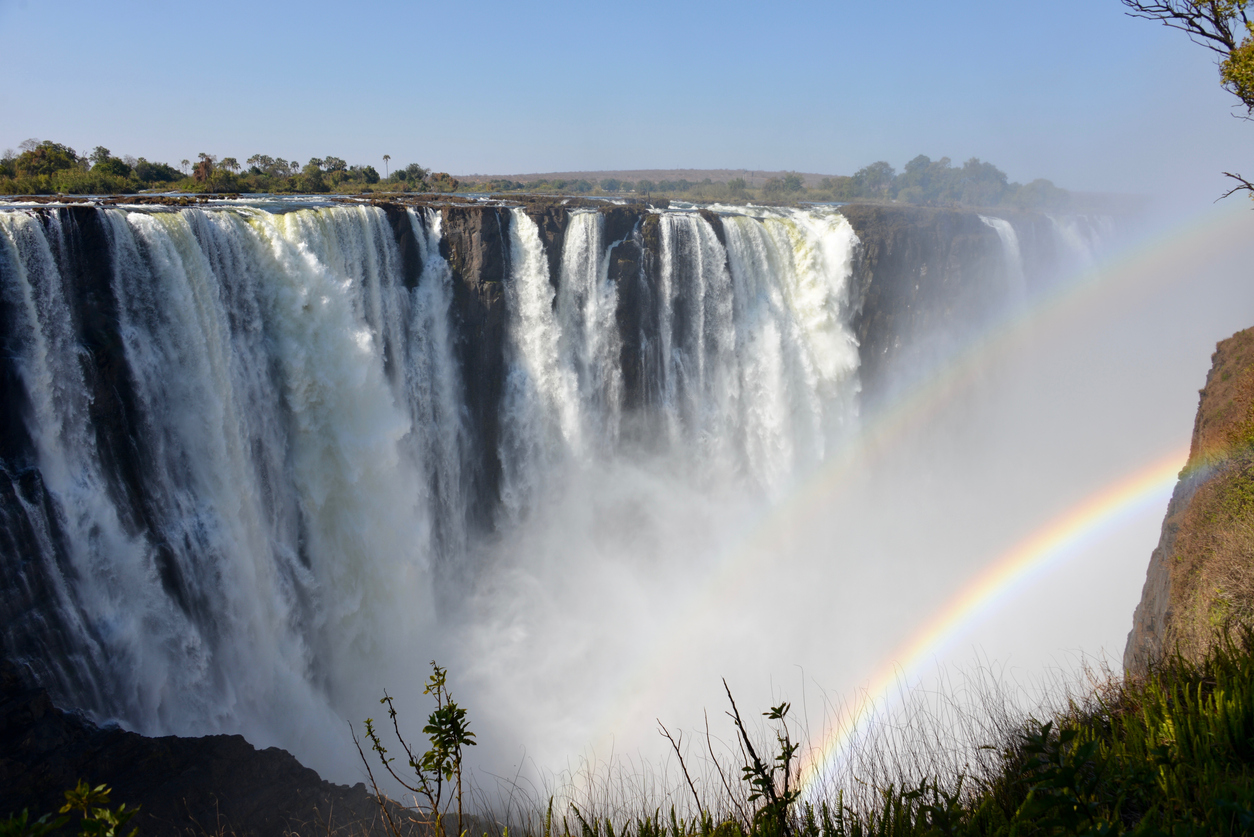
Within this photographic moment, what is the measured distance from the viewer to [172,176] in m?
26.6

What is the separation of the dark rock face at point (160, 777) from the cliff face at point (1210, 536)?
30.8 ft

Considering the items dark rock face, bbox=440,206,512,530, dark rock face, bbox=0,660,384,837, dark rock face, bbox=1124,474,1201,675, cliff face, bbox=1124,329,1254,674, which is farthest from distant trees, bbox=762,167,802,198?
dark rock face, bbox=0,660,384,837

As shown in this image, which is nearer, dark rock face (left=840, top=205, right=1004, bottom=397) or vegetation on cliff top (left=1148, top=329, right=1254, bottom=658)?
vegetation on cliff top (left=1148, top=329, right=1254, bottom=658)

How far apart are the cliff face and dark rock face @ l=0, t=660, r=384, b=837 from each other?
939 cm

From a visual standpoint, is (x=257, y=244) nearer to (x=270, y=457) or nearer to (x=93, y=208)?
(x=93, y=208)

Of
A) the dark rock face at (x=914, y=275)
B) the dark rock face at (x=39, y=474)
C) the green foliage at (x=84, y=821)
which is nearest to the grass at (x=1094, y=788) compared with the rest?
the green foliage at (x=84, y=821)

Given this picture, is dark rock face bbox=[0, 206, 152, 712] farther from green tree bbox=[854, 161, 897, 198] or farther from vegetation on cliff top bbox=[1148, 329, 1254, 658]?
green tree bbox=[854, 161, 897, 198]

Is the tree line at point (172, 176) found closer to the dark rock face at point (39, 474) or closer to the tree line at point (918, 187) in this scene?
the dark rock face at point (39, 474)

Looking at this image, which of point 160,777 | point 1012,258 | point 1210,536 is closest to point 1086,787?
point 1210,536

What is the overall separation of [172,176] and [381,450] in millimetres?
20055

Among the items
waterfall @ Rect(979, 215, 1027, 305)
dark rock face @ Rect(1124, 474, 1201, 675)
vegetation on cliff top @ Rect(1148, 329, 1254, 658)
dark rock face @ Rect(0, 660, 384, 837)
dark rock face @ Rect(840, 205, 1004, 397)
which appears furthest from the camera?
waterfall @ Rect(979, 215, 1027, 305)

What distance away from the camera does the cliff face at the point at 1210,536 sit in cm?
734

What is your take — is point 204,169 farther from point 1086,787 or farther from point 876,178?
point 876,178

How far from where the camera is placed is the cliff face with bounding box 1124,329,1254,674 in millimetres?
7344
